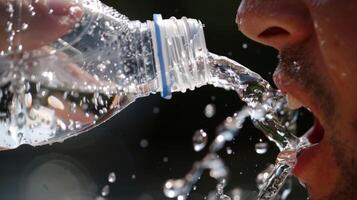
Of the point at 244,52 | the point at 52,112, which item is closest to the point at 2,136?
the point at 52,112

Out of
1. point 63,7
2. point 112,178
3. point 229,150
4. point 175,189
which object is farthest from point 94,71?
point 112,178

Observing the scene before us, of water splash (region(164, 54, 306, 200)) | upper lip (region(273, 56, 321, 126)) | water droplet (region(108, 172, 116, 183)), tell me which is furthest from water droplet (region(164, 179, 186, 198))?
upper lip (region(273, 56, 321, 126))

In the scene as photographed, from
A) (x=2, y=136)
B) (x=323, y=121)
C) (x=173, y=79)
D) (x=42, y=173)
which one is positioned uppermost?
(x=323, y=121)

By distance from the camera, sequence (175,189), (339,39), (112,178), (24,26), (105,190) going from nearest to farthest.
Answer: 1. (339,39)
2. (24,26)
3. (175,189)
4. (112,178)
5. (105,190)

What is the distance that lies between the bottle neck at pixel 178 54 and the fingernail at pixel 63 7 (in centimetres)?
12

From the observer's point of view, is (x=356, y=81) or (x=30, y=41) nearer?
(x=356, y=81)

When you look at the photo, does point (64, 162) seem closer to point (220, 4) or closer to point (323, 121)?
point (220, 4)

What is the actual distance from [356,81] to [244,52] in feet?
9.36

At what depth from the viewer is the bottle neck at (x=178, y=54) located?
111 centimetres

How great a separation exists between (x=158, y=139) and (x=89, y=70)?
303cm

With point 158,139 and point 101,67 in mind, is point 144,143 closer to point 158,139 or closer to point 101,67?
point 158,139

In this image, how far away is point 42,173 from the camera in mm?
4188

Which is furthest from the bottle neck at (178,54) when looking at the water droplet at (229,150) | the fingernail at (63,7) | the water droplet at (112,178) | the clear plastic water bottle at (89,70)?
the water droplet at (112,178)

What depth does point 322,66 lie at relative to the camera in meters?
0.75
